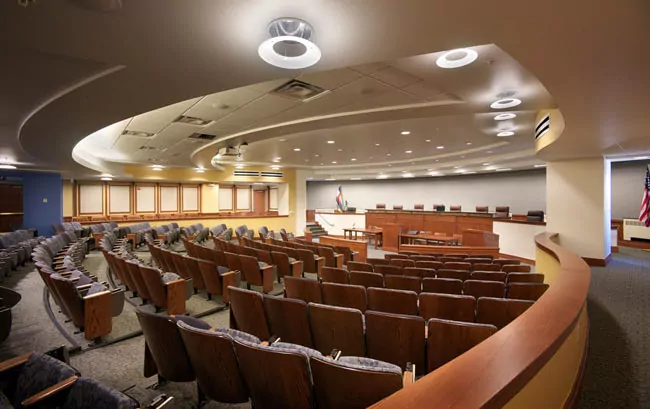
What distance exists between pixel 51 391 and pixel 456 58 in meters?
4.45

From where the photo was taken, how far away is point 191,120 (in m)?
5.81

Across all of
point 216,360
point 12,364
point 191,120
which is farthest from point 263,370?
point 191,120

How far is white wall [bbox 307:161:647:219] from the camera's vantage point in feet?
35.6

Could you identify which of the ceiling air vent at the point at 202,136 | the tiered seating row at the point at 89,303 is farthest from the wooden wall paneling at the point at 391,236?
the tiered seating row at the point at 89,303

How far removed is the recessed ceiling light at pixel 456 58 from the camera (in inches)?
128

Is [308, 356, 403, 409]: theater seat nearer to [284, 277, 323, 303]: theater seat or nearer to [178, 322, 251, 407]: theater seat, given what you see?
[178, 322, 251, 407]: theater seat

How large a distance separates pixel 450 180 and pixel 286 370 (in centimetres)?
1699

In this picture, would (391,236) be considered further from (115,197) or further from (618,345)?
(115,197)

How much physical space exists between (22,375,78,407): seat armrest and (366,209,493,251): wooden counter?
10342 mm

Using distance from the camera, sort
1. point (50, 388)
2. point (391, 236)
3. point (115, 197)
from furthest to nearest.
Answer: point (115, 197) → point (391, 236) → point (50, 388)

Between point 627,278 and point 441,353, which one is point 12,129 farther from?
point 627,278

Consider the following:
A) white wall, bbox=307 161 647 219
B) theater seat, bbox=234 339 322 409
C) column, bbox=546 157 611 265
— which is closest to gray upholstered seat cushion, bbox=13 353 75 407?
theater seat, bbox=234 339 322 409

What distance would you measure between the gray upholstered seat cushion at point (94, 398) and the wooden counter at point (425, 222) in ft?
33.9

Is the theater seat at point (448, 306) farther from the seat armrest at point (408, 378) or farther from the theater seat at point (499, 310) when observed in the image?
the seat armrest at point (408, 378)
